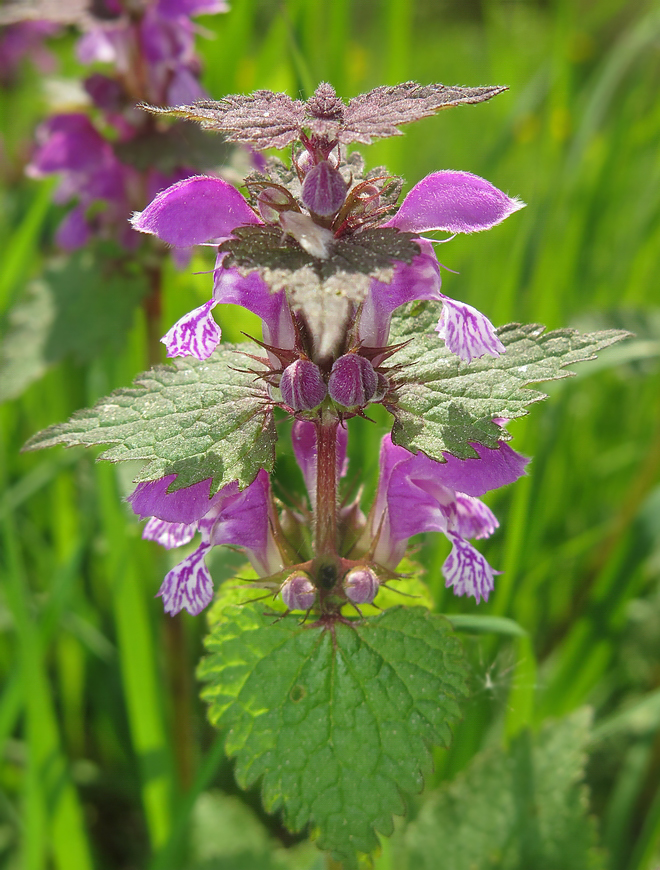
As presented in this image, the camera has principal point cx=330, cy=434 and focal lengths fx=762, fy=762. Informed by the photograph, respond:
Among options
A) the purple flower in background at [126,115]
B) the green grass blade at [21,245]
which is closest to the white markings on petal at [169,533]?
the purple flower in background at [126,115]

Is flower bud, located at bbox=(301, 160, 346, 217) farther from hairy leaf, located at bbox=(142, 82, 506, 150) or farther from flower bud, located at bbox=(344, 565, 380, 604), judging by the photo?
flower bud, located at bbox=(344, 565, 380, 604)

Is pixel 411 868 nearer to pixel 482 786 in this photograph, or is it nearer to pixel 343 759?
pixel 482 786

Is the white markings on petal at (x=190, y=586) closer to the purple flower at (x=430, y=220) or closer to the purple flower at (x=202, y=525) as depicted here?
the purple flower at (x=202, y=525)

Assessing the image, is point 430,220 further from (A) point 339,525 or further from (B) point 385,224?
(A) point 339,525

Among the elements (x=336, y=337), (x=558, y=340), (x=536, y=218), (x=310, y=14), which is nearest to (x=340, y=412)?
(x=336, y=337)

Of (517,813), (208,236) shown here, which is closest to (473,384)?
(208,236)
